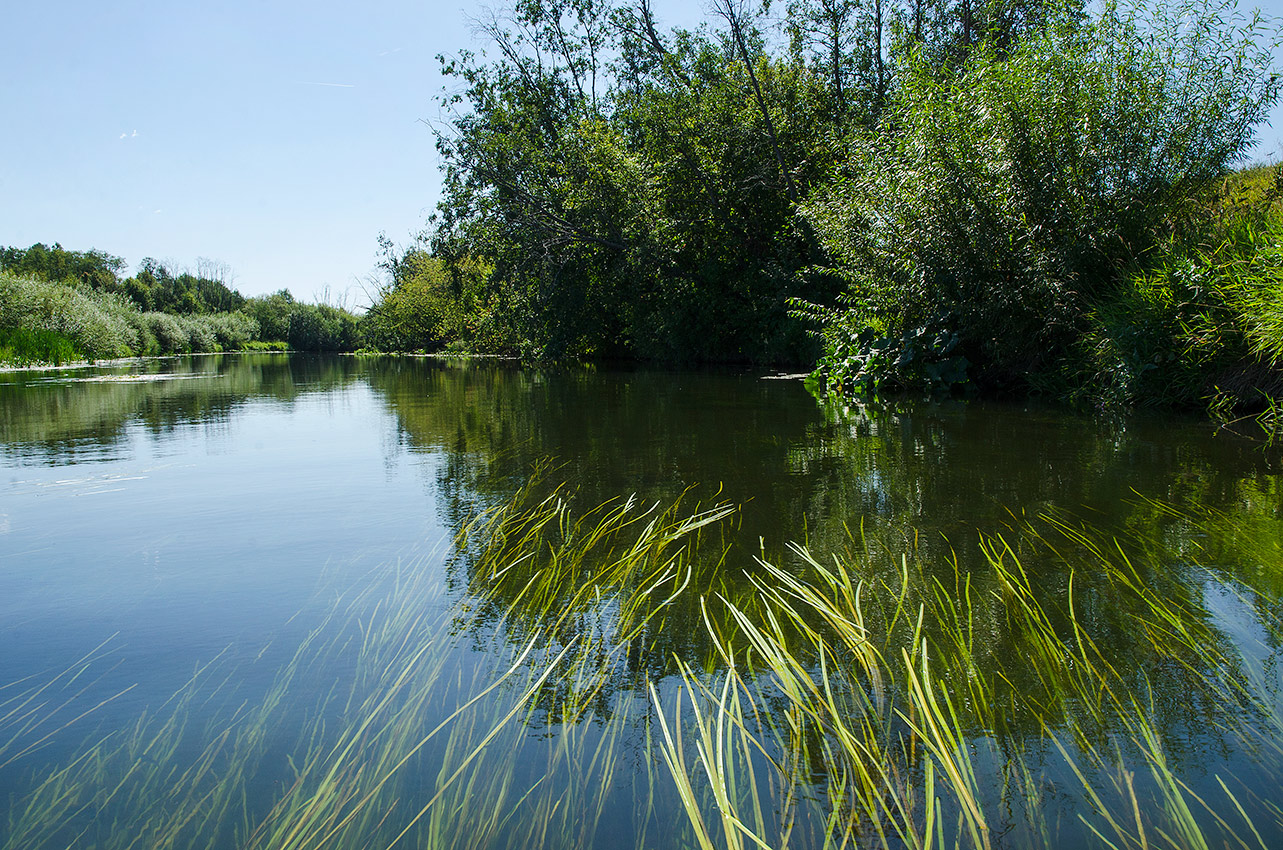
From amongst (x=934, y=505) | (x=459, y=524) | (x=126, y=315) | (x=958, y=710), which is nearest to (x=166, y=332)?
(x=126, y=315)

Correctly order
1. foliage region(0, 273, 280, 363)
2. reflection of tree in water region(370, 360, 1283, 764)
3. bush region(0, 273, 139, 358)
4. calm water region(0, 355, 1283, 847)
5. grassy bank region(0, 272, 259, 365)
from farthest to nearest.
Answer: bush region(0, 273, 139, 358), foliage region(0, 273, 280, 363), grassy bank region(0, 272, 259, 365), reflection of tree in water region(370, 360, 1283, 764), calm water region(0, 355, 1283, 847)

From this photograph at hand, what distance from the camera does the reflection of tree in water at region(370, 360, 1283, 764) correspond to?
2.69 meters

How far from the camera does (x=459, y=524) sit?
4641mm

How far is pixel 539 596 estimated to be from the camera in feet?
11.0

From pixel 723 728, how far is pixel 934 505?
3.09 meters

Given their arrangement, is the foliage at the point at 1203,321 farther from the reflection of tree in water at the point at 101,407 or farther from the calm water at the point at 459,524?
the reflection of tree in water at the point at 101,407

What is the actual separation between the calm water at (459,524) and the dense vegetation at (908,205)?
5.71 feet

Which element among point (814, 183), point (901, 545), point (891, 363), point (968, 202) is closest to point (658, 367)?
point (814, 183)

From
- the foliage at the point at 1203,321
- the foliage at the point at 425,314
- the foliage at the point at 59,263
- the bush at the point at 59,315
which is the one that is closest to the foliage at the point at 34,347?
the bush at the point at 59,315

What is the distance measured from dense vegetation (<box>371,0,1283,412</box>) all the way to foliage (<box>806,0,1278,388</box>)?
3 cm

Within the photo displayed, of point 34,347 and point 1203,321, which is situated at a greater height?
point 1203,321

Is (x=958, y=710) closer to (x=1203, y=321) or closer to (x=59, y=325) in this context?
(x=1203, y=321)

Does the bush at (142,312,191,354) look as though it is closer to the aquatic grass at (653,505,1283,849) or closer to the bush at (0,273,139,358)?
the bush at (0,273,139,358)

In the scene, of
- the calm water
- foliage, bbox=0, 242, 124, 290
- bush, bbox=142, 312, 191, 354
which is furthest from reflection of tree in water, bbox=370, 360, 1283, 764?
foliage, bbox=0, 242, 124, 290
